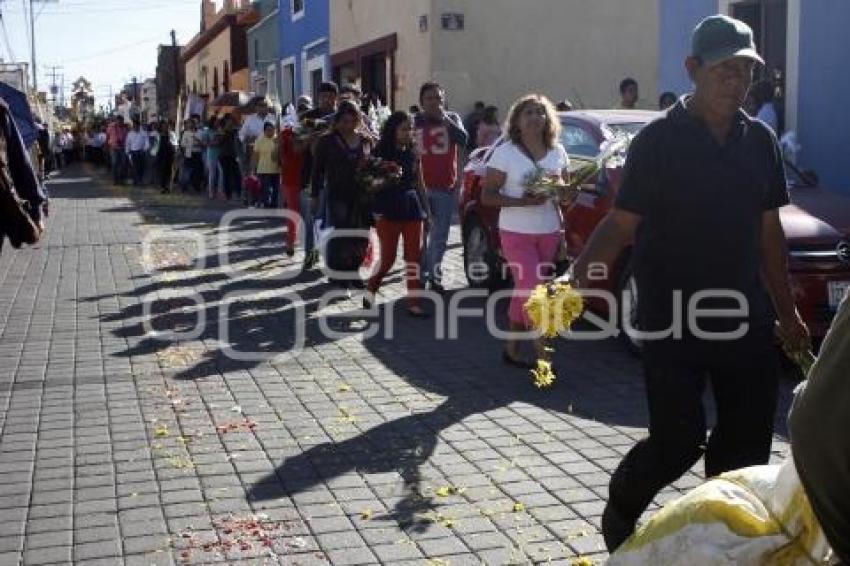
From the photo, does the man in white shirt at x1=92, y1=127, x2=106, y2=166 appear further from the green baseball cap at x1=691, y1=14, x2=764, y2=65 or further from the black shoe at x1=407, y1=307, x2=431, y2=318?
the green baseball cap at x1=691, y1=14, x2=764, y2=65

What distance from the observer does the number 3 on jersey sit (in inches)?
422

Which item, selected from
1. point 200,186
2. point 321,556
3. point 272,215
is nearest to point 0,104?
point 321,556

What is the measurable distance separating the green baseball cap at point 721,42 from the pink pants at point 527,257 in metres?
3.53

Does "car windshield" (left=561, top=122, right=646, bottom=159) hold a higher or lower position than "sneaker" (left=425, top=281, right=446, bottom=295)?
higher

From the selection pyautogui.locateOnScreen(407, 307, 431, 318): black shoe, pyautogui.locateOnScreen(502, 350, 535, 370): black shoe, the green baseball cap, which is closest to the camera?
the green baseball cap

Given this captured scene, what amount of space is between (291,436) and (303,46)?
83.2 feet

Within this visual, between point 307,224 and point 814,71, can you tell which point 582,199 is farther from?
point 814,71

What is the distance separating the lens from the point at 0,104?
6559 millimetres

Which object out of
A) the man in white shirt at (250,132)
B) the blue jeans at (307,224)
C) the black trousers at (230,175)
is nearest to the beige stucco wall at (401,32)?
the man in white shirt at (250,132)

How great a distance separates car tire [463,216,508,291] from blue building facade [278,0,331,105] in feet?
56.9

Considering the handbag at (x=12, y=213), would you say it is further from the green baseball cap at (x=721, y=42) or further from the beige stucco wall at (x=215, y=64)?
the beige stucco wall at (x=215, y=64)

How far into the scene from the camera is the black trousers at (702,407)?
151 inches

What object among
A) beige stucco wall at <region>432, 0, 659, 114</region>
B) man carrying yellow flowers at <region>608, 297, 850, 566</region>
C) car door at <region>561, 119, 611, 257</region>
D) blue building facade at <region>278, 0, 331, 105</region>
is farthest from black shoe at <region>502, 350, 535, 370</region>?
blue building facade at <region>278, 0, 331, 105</region>

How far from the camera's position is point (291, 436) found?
6230 mm
